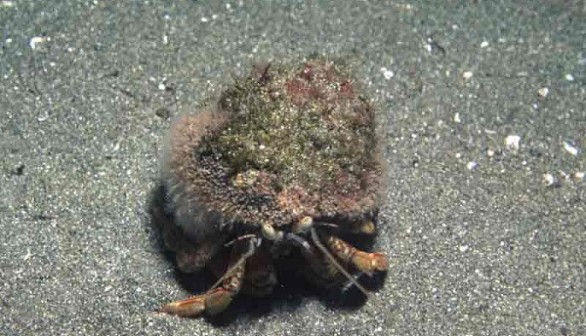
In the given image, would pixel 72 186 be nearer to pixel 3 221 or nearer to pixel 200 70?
pixel 3 221

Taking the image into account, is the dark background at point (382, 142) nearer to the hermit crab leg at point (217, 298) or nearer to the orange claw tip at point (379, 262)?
the hermit crab leg at point (217, 298)

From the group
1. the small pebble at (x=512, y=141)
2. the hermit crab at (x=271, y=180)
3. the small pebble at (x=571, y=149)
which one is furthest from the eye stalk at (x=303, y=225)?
the small pebble at (x=571, y=149)

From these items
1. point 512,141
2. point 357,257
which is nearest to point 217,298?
point 357,257

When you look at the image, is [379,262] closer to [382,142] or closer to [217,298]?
[382,142]

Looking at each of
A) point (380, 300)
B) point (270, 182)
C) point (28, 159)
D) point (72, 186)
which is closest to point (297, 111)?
point (270, 182)

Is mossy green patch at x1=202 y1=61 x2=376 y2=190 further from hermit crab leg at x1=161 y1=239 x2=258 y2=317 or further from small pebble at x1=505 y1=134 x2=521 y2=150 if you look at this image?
small pebble at x1=505 y1=134 x2=521 y2=150

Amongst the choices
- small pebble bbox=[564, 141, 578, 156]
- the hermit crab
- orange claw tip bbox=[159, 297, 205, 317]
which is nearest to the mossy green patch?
the hermit crab

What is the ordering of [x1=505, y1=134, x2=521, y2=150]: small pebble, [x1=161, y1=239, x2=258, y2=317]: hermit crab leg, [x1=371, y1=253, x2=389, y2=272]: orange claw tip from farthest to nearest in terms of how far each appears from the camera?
[x1=505, y1=134, x2=521, y2=150]: small pebble → [x1=371, y1=253, x2=389, y2=272]: orange claw tip → [x1=161, y1=239, x2=258, y2=317]: hermit crab leg
